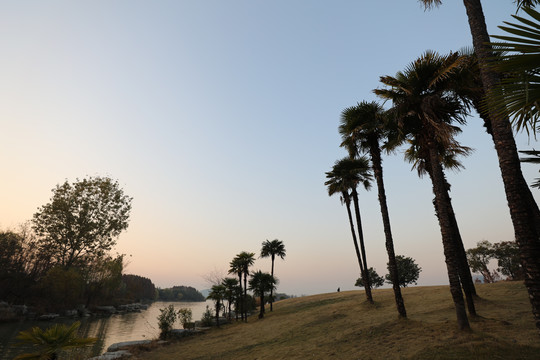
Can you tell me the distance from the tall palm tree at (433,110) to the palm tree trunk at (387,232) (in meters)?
3.88

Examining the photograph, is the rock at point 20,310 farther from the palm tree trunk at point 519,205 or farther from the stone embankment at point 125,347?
the palm tree trunk at point 519,205

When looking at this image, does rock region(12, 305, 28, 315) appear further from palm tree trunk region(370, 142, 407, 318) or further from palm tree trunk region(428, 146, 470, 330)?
palm tree trunk region(428, 146, 470, 330)

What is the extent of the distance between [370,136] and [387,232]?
7164mm

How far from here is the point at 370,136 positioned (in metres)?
19.7

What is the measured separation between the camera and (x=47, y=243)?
155 ft

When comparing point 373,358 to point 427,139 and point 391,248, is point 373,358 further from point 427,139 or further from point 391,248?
point 427,139

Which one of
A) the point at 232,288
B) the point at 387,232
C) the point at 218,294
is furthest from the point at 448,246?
the point at 232,288

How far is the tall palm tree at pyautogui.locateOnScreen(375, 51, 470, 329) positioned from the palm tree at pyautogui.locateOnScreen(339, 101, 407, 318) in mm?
2898

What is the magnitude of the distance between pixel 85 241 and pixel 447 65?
52804 millimetres

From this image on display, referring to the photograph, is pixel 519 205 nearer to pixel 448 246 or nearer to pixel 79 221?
pixel 448 246

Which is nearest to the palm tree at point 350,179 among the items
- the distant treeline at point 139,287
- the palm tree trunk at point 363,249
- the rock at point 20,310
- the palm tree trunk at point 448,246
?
the palm tree trunk at point 363,249

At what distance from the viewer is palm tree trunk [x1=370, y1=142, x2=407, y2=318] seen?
16.0 m

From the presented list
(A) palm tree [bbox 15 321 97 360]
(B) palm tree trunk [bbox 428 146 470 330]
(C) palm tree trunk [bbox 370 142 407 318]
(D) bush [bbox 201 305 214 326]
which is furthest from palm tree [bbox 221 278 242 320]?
(B) palm tree trunk [bbox 428 146 470 330]

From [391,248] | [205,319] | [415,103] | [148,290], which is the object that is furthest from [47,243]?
[148,290]
